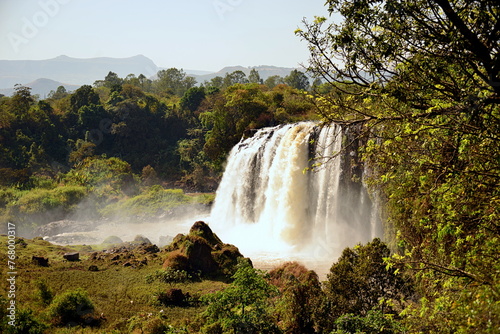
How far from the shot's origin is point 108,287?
14.6 metres

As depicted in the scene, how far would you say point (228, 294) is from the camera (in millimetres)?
9320

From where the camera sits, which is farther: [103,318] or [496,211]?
[103,318]

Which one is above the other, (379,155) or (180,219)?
(379,155)

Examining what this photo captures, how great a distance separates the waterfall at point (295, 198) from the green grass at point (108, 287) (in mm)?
6427

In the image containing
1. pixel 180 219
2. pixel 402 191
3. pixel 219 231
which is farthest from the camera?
pixel 180 219

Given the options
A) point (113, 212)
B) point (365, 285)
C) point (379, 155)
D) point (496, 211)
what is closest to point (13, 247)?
point (113, 212)

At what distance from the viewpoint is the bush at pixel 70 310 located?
36.7 ft

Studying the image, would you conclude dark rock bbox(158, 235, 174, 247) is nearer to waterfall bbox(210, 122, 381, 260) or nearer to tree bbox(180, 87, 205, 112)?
waterfall bbox(210, 122, 381, 260)

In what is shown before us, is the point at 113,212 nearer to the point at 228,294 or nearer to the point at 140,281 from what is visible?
the point at 140,281

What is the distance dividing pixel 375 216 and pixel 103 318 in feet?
42.3

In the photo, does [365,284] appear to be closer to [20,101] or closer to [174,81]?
[20,101]

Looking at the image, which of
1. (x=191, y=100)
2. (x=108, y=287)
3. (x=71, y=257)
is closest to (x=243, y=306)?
(x=108, y=287)

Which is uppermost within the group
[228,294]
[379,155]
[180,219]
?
[379,155]

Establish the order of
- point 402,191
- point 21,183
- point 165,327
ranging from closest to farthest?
Answer: point 402,191
point 165,327
point 21,183
